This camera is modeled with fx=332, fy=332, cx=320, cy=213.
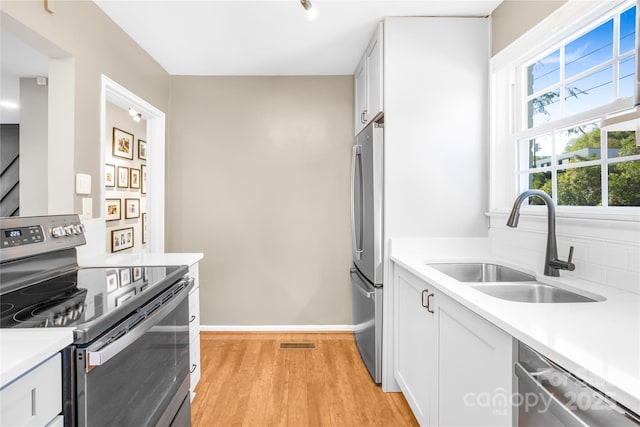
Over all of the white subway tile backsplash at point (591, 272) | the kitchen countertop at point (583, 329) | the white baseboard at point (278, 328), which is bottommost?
the white baseboard at point (278, 328)

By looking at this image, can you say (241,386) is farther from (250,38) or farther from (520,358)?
(250,38)

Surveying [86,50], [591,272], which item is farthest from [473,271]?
[86,50]

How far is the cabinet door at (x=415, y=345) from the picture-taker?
1.58 metres

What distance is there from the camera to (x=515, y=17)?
1919 millimetres

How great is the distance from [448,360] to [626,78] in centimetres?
139

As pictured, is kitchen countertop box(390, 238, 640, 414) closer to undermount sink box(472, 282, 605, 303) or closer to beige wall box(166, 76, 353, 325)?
undermount sink box(472, 282, 605, 303)

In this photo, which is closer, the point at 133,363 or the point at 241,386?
the point at 133,363

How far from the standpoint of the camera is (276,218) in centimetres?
320

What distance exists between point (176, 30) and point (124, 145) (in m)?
1.88

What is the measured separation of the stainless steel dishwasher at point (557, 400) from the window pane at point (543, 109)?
1.44 m

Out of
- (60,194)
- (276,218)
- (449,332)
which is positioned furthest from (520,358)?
(276,218)

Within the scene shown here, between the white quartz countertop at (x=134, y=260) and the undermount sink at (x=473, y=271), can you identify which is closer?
the white quartz countertop at (x=134, y=260)

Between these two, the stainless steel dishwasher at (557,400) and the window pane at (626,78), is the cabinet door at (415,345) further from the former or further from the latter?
the window pane at (626,78)

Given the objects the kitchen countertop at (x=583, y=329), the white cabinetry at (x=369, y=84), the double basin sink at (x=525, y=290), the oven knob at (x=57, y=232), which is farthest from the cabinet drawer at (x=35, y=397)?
the white cabinetry at (x=369, y=84)
